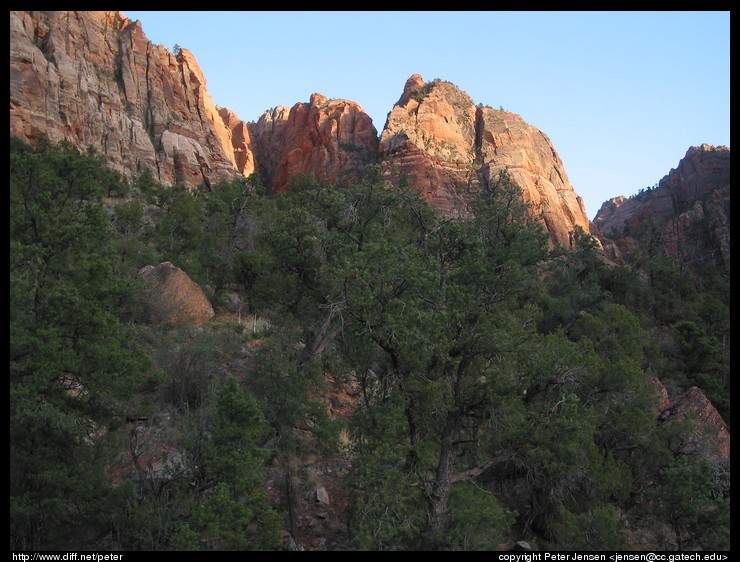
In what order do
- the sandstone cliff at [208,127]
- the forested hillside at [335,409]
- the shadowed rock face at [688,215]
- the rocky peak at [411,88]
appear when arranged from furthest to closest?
1. the rocky peak at [411,88]
2. the shadowed rock face at [688,215]
3. the sandstone cliff at [208,127]
4. the forested hillside at [335,409]

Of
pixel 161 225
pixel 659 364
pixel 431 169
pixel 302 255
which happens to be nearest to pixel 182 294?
pixel 302 255

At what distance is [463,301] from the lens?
1257cm

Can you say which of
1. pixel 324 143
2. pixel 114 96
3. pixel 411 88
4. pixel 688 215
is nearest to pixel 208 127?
pixel 114 96

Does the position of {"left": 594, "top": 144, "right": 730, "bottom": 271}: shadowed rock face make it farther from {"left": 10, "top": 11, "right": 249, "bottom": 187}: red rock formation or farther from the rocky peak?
{"left": 10, "top": 11, "right": 249, "bottom": 187}: red rock formation

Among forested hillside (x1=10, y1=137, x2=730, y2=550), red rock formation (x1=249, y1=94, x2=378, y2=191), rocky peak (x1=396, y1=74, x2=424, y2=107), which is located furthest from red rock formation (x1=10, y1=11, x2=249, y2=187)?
forested hillside (x1=10, y1=137, x2=730, y2=550)

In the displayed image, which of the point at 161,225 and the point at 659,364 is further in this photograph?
the point at 161,225

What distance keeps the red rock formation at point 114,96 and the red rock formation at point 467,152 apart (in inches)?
673

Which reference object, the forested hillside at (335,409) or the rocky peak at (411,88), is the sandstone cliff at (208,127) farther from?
the forested hillside at (335,409)

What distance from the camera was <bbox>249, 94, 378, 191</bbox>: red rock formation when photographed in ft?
195

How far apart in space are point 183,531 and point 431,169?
4830 centimetres

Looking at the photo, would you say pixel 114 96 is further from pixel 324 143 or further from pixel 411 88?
pixel 411 88

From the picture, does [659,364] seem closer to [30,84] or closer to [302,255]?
[302,255]

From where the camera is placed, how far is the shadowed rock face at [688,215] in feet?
182

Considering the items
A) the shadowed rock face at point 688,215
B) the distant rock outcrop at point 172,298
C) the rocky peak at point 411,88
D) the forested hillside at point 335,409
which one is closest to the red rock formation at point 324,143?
the rocky peak at point 411,88
